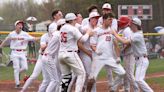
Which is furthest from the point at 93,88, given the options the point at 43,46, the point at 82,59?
the point at 43,46

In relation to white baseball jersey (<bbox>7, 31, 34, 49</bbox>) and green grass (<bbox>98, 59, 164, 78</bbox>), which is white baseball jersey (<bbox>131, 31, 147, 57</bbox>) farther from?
green grass (<bbox>98, 59, 164, 78</bbox>)

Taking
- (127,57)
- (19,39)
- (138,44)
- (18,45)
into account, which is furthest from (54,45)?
(18,45)

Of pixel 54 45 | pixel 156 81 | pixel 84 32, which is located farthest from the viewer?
pixel 156 81

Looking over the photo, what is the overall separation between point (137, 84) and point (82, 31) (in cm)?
186

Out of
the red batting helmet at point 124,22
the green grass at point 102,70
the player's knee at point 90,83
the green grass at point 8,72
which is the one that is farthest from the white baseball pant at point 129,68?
the green grass at point 8,72

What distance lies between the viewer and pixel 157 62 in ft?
91.1

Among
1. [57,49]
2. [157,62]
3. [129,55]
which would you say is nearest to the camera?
[57,49]

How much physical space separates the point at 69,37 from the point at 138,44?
1858mm

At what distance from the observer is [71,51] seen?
11766 millimetres

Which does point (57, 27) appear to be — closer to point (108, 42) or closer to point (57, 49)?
point (57, 49)

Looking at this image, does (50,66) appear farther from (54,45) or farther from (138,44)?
(138,44)

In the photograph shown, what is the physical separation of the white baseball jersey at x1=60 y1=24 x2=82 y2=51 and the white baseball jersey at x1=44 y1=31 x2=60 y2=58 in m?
0.30

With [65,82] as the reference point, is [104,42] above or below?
above

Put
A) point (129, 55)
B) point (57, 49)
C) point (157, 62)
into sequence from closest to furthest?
point (57, 49) < point (129, 55) < point (157, 62)
